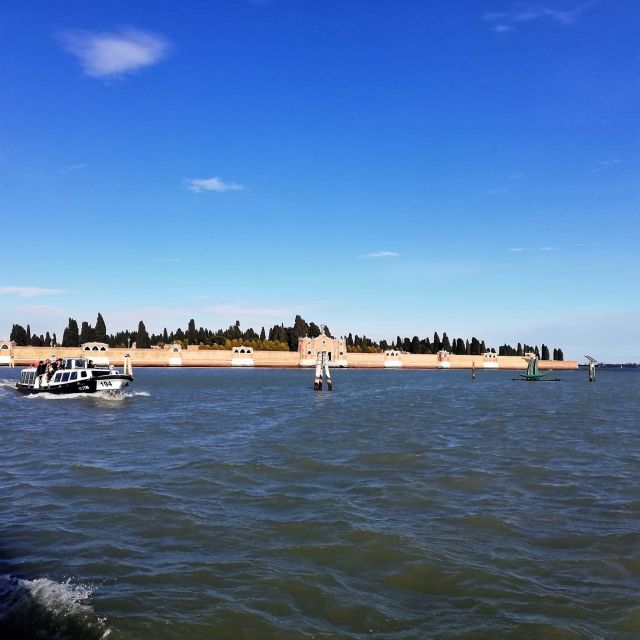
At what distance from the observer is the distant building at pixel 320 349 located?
10825 cm

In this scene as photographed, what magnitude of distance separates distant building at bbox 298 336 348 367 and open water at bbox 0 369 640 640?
91.7 m

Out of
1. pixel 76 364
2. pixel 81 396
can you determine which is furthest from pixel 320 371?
pixel 81 396

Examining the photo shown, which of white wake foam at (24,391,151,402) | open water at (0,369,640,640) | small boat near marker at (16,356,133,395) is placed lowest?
white wake foam at (24,391,151,402)

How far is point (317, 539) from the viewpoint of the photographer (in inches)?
297

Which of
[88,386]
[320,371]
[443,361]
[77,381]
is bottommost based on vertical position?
[88,386]

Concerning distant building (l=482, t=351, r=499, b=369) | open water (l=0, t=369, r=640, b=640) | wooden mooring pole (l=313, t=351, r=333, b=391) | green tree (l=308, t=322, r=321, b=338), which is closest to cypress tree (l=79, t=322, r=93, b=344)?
green tree (l=308, t=322, r=321, b=338)

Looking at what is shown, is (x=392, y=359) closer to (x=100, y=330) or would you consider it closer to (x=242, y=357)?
(x=242, y=357)

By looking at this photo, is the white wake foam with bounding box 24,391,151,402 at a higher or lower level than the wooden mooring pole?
lower

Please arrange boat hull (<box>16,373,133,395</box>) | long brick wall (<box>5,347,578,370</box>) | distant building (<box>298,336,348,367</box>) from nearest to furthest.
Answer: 1. boat hull (<box>16,373,133,395</box>)
2. long brick wall (<box>5,347,578,370</box>)
3. distant building (<box>298,336,348,367</box>)

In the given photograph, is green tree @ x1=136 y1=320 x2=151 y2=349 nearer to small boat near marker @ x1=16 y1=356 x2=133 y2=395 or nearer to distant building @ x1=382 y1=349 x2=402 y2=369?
distant building @ x1=382 y1=349 x2=402 y2=369

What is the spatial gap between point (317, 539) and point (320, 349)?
100 m

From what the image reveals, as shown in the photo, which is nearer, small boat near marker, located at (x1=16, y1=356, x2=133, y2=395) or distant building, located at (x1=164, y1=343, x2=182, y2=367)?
small boat near marker, located at (x1=16, y1=356, x2=133, y2=395)

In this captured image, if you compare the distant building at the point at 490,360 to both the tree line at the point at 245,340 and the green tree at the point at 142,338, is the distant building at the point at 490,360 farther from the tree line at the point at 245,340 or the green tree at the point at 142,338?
the green tree at the point at 142,338

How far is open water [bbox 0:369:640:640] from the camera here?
5.33m
